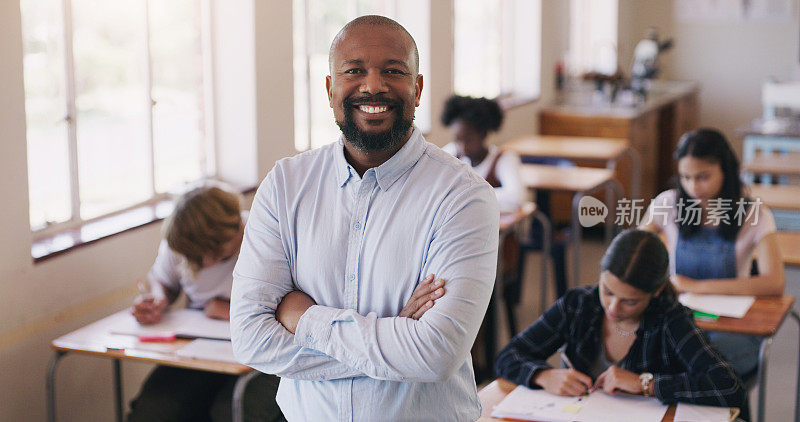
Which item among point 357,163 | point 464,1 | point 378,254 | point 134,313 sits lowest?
point 134,313

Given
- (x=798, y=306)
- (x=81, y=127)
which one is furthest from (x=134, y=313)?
(x=798, y=306)

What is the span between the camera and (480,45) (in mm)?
7090

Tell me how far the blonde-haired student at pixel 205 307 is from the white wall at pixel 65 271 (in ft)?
1.23

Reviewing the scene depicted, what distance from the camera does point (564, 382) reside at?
2.37 meters

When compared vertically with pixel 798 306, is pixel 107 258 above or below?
above

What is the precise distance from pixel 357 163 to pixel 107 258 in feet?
6.72

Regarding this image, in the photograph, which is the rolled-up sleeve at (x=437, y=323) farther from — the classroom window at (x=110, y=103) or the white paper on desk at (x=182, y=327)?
the classroom window at (x=110, y=103)

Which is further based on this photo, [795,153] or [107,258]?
[795,153]

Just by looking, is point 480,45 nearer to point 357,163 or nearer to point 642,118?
point 642,118

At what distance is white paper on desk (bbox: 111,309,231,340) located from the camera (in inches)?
115

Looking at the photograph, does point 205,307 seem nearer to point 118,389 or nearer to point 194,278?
point 194,278

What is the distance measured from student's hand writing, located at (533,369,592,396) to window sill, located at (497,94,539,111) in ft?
15.1

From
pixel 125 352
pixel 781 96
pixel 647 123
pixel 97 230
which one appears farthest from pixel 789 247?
pixel 781 96

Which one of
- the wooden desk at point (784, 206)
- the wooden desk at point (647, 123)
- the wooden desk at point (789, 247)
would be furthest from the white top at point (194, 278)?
the wooden desk at point (647, 123)
